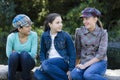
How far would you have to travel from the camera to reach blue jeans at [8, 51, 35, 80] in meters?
4.23

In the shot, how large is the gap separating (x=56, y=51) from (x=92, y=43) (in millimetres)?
429

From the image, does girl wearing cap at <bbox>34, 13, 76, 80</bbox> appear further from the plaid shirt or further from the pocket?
the plaid shirt

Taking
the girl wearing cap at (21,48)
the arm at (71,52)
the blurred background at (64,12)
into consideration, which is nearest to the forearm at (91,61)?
the arm at (71,52)

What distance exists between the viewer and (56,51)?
426 centimetres

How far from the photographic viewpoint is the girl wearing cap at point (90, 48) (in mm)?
4055

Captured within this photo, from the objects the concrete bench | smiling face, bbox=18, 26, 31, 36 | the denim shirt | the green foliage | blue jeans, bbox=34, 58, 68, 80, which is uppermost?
smiling face, bbox=18, 26, 31, 36

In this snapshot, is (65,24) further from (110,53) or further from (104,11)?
(110,53)

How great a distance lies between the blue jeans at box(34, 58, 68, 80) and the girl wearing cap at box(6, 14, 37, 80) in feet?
0.54

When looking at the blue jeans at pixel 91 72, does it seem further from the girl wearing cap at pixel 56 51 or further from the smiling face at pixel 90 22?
the smiling face at pixel 90 22

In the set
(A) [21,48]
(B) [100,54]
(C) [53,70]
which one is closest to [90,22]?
(B) [100,54]

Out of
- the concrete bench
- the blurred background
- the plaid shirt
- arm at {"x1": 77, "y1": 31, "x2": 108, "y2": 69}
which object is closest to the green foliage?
the blurred background

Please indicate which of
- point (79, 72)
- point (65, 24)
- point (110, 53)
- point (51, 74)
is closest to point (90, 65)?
point (79, 72)

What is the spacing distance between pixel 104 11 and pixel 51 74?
253 inches

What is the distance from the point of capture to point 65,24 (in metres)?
10.2
